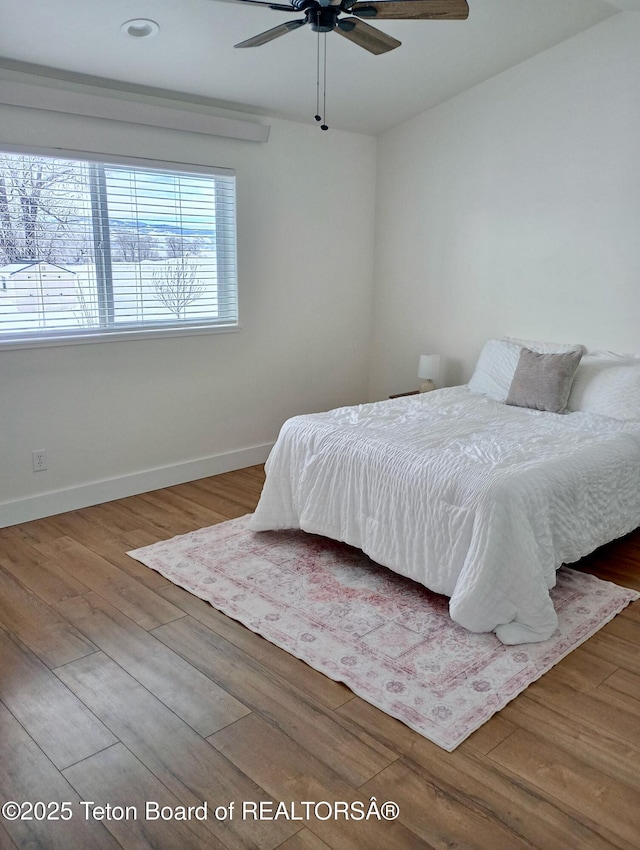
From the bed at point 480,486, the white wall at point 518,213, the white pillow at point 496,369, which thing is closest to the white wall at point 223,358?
the white wall at point 518,213

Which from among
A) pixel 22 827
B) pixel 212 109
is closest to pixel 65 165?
pixel 212 109

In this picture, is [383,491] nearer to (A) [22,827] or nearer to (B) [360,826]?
(B) [360,826]

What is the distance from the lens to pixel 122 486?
4102mm

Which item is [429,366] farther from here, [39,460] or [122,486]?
[39,460]

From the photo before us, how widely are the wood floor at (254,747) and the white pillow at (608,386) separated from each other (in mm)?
1267

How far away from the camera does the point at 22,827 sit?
171 cm

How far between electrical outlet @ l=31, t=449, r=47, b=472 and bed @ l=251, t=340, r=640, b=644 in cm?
125

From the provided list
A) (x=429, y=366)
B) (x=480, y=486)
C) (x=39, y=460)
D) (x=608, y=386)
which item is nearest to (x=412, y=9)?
(x=480, y=486)

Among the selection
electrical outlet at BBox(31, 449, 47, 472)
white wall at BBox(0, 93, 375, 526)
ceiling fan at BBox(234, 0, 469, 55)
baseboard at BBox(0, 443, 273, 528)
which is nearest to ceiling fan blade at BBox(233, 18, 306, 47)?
ceiling fan at BBox(234, 0, 469, 55)

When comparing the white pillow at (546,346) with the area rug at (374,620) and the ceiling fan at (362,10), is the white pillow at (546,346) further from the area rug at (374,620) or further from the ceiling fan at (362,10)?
the ceiling fan at (362,10)

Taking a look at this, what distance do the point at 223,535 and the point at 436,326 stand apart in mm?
2425

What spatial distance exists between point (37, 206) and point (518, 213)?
2.95 m

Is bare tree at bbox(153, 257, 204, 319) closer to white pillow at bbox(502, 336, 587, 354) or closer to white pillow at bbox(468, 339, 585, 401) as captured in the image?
white pillow at bbox(468, 339, 585, 401)

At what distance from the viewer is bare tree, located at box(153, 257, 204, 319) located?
13.6 feet
